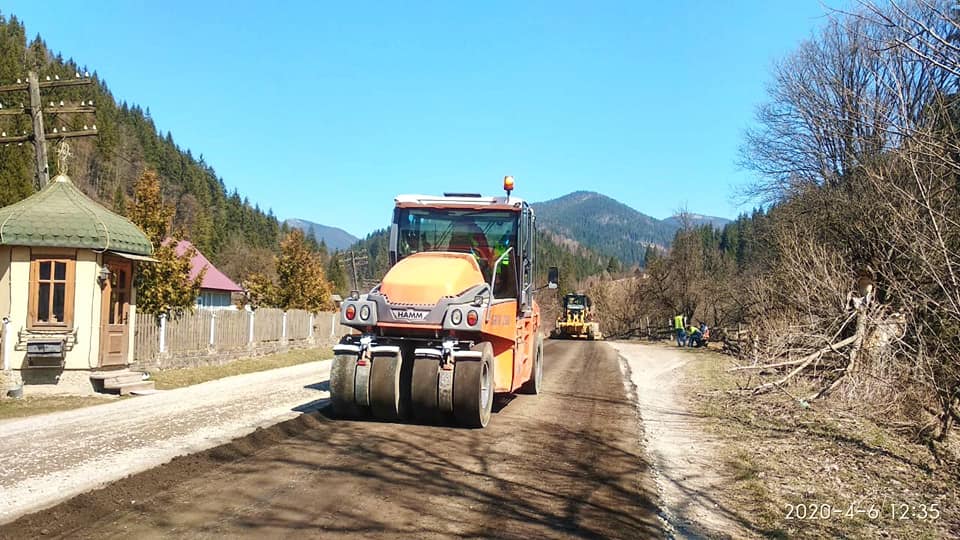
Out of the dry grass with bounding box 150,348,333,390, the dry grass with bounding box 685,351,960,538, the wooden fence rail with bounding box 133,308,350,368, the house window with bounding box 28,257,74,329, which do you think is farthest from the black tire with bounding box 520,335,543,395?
the wooden fence rail with bounding box 133,308,350,368

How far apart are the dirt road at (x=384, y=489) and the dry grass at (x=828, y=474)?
1.14m

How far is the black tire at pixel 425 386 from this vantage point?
31.6 feet

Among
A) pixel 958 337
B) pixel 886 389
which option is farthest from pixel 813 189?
pixel 958 337

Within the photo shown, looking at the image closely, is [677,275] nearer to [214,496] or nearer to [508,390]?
[508,390]

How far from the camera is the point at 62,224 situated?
47.0 ft

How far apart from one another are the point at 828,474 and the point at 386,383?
5442 mm

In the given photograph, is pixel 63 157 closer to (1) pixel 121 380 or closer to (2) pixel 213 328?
(1) pixel 121 380

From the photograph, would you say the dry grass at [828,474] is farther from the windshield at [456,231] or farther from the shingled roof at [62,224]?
the shingled roof at [62,224]

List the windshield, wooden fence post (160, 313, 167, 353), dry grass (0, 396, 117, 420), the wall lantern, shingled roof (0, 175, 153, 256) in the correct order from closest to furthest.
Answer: dry grass (0, 396, 117, 420), the windshield, shingled roof (0, 175, 153, 256), the wall lantern, wooden fence post (160, 313, 167, 353)

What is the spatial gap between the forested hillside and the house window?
1456 inches

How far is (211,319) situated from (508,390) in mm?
12736

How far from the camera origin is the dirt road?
557cm

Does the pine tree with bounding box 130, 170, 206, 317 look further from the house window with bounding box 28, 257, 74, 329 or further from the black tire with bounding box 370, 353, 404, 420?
the black tire with bounding box 370, 353, 404, 420
